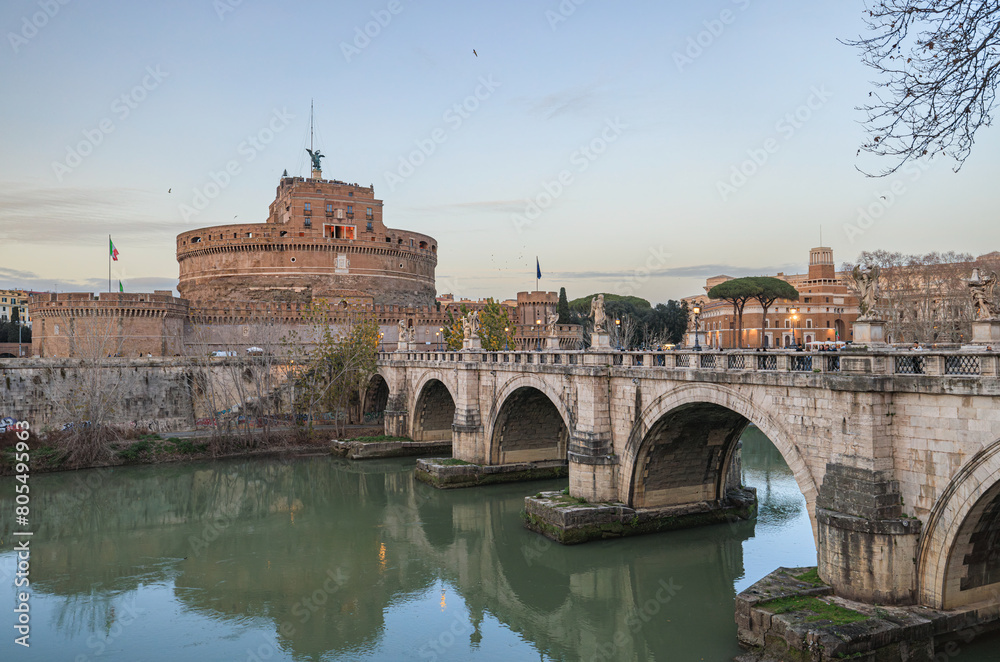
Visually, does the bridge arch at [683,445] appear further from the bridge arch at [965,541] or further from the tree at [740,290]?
the tree at [740,290]

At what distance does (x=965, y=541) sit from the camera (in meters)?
9.74

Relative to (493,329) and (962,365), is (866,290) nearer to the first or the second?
(962,365)

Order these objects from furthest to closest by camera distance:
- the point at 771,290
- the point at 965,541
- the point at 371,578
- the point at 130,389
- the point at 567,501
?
the point at 771,290, the point at 130,389, the point at 567,501, the point at 371,578, the point at 965,541

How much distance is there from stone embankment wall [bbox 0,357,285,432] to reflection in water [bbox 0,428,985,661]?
23.2 feet

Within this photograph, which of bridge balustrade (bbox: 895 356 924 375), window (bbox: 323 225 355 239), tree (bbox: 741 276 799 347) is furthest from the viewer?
window (bbox: 323 225 355 239)

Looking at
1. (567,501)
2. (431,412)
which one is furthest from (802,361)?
(431,412)

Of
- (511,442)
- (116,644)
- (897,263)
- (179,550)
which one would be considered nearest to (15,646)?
(116,644)

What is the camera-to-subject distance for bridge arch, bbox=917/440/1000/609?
30.0ft

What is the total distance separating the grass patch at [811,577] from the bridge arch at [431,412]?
19.3 m

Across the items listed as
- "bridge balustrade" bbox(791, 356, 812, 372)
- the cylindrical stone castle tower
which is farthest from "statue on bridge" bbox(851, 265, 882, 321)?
the cylindrical stone castle tower

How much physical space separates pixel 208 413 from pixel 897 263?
38290 millimetres

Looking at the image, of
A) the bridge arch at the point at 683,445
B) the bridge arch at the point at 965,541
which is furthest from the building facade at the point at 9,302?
the bridge arch at the point at 965,541

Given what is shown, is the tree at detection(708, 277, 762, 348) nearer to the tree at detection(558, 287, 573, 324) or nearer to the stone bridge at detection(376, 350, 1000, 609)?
the tree at detection(558, 287, 573, 324)

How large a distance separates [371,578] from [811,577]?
8965 mm
